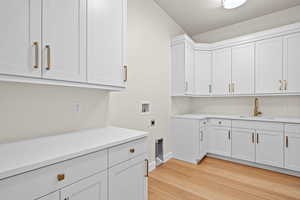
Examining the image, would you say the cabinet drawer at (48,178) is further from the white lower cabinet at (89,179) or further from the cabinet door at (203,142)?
the cabinet door at (203,142)

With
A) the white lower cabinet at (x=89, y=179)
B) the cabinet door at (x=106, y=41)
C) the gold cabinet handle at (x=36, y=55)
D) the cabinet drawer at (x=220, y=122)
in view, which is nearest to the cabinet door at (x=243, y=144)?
the cabinet drawer at (x=220, y=122)

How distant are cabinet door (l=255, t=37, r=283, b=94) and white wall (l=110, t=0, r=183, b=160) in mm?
1732

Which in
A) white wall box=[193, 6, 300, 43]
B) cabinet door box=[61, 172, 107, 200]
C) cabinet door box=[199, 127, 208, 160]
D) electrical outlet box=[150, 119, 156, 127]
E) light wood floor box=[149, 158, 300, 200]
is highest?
white wall box=[193, 6, 300, 43]

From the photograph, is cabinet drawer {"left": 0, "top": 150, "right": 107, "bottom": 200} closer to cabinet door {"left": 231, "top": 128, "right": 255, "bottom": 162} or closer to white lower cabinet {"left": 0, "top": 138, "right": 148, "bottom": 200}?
white lower cabinet {"left": 0, "top": 138, "right": 148, "bottom": 200}

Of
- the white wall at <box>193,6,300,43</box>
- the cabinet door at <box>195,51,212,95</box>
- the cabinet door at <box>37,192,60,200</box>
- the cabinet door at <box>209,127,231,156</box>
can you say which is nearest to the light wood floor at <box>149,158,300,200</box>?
the cabinet door at <box>209,127,231,156</box>

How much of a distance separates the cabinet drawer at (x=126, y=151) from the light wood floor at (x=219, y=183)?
829 mm

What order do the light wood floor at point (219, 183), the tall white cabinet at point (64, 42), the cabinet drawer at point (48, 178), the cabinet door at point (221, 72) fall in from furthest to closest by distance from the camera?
the cabinet door at point (221, 72), the light wood floor at point (219, 183), the tall white cabinet at point (64, 42), the cabinet drawer at point (48, 178)

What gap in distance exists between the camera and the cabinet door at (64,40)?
41.7 inches

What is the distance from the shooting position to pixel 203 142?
2.94m

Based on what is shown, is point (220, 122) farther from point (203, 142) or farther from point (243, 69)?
point (243, 69)

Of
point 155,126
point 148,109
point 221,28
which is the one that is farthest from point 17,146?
point 221,28

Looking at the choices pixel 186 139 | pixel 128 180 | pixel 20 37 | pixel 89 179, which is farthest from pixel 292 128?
pixel 20 37

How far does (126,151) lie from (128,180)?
10.8 inches

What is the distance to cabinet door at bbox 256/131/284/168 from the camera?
2404 millimetres
